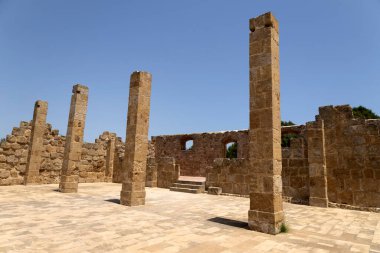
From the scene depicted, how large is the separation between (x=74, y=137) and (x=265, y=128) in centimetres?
854

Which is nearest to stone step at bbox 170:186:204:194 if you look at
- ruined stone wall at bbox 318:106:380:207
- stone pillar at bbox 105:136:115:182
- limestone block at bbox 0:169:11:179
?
ruined stone wall at bbox 318:106:380:207

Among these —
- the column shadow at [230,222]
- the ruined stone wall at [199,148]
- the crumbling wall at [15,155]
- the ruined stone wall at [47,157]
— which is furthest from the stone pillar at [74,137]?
the ruined stone wall at [199,148]

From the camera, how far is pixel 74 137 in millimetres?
10891

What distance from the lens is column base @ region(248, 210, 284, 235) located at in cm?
493

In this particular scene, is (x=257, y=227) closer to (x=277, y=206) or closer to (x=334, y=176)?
(x=277, y=206)

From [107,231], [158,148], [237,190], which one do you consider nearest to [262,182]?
[107,231]

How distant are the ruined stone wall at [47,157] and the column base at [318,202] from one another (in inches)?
350

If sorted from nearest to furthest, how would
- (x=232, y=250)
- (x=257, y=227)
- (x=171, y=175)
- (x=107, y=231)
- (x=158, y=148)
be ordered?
(x=232, y=250)
(x=107, y=231)
(x=257, y=227)
(x=171, y=175)
(x=158, y=148)

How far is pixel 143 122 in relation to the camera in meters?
8.44

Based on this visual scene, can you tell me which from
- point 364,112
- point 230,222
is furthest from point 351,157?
point 364,112

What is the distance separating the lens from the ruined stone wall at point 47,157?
11.9 m

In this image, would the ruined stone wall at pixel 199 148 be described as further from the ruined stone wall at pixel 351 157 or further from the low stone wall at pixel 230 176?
the ruined stone wall at pixel 351 157

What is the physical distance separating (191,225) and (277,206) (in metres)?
1.80

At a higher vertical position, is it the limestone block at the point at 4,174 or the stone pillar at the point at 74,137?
the stone pillar at the point at 74,137
